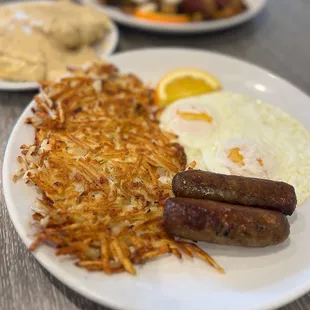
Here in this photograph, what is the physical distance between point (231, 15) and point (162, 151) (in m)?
2.00

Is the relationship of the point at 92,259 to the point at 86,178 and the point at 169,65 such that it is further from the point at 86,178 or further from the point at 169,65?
the point at 169,65

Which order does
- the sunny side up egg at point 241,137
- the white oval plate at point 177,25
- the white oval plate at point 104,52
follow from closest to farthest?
the sunny side up egg at point 241,137, the white oval plate at point 104,52, the white oval plate at point 177,25

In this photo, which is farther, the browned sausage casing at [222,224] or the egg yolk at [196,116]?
the egg yolk at [196,116]

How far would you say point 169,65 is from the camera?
305cm

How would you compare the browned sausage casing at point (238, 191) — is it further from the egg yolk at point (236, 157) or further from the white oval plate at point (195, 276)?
the egg yolk at point (236, 157)

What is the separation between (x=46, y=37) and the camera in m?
3.06

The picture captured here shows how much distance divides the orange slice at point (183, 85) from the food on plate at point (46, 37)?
28.1 inches

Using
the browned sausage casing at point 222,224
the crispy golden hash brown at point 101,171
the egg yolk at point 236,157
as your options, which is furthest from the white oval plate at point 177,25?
the browned sausage casing at point 222,224

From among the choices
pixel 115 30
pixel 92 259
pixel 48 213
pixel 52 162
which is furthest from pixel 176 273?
pixel 115 30

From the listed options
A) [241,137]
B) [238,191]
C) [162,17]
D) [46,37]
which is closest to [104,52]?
[46,37]

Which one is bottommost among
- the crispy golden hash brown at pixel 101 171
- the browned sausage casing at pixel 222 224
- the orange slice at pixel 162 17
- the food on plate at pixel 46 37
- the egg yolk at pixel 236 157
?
the food on plate at pixel 46 37

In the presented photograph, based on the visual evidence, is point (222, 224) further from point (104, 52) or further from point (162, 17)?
point (162, 17)

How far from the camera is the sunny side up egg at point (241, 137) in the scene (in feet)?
7.32

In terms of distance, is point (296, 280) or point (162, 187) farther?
point (162, 187)
